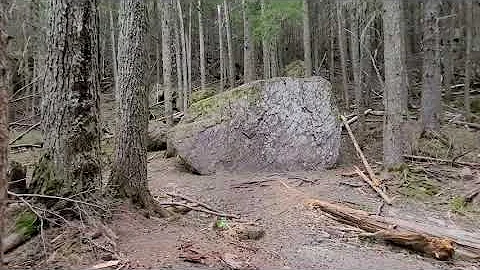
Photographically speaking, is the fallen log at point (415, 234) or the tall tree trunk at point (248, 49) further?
the tall tree trunk at point (248, 49)

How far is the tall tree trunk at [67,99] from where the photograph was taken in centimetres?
472

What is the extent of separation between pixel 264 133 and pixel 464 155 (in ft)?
18.0

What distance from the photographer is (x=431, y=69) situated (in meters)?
12.0

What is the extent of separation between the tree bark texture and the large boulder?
3999mm

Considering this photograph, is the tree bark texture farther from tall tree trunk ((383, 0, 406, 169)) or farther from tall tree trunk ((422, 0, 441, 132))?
tall tree trunk ((422, 0, 441, 132))

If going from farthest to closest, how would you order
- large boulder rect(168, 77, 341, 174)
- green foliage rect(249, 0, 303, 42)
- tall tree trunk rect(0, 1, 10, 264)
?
1. green foliage rect(249, 0, 303, 42)
2. large boulder rect(168, 77, 341, 174)
3. tall tree trunk rect(0, 1, 10, 264)

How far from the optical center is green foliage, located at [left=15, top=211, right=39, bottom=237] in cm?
443

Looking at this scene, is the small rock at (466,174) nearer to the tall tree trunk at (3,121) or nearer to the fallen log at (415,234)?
the fallen log at (415,234)

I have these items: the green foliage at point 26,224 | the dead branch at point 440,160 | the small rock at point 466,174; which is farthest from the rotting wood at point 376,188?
the green foliage at point 26,224

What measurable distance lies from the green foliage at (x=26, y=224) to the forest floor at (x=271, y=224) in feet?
0.36

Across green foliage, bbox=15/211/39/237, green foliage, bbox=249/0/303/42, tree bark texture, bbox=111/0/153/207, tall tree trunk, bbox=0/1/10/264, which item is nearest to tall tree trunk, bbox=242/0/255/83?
green foliage, bbox=249/0/303/42

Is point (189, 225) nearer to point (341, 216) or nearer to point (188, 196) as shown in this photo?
point (188, 196)

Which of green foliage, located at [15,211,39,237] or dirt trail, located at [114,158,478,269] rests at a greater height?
green foliage, located at [15,211,39,237]

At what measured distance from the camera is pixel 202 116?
10852 millimetres
